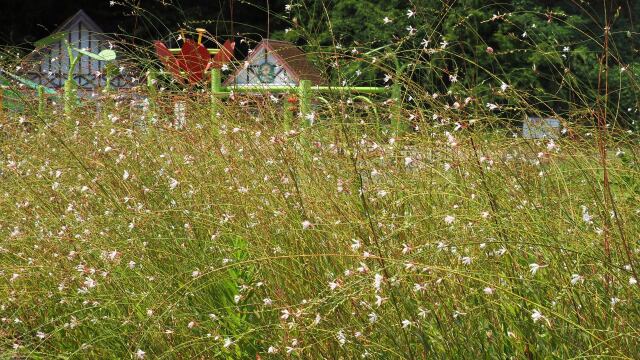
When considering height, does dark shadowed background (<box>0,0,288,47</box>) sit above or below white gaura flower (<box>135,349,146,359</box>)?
below

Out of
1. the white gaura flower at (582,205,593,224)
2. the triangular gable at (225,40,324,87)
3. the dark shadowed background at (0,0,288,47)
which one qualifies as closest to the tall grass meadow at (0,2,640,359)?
the white gaura flower at (582,205,593,224)

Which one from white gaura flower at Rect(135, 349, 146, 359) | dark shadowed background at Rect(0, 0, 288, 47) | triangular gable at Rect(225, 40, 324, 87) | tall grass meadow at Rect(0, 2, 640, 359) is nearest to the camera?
tall grass meadow at Rect(0, 2, 640, 359)

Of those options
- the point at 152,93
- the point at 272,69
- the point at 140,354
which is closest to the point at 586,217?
the point at 140,354

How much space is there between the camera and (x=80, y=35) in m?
19.1

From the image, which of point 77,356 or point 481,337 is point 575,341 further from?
point 77,356

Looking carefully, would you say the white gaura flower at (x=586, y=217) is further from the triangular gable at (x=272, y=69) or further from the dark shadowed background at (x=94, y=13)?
the dark shadowed background at (x=94, y=13)

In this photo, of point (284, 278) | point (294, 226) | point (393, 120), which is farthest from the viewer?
point (393, 120)

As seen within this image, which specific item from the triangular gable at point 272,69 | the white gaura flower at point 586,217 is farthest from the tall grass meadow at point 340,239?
the triangular gable at point 272,69

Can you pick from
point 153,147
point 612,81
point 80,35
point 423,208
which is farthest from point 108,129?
point 612,81

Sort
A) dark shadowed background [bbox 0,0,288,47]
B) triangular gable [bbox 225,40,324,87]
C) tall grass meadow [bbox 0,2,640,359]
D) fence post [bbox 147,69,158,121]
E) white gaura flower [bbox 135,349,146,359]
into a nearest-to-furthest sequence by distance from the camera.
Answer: tall grass meadow [bbox 0,2,640,359] → white gaura flower [bbox 135,349,146,359] → triangular gable [bbox 225,40,324,87] → fence post [bbox 147,69,158,121] → dark shadowed background [bbox 0,0,288,47]

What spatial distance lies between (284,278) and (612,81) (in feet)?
58.5

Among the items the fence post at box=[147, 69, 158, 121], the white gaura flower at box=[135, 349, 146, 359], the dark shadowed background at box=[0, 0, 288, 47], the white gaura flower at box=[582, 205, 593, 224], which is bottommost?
the dark shadowed background at box=[0, 0, 288, 47]

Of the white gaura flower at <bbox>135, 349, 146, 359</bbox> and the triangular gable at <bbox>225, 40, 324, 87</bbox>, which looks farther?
the triangular gable at <bbox>225, 40, 324, 87</bbox>

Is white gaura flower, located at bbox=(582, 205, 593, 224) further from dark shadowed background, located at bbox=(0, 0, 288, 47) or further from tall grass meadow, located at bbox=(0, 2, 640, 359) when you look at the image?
dark shadowed background, located at bbox=(0, 0, 288, 47)
